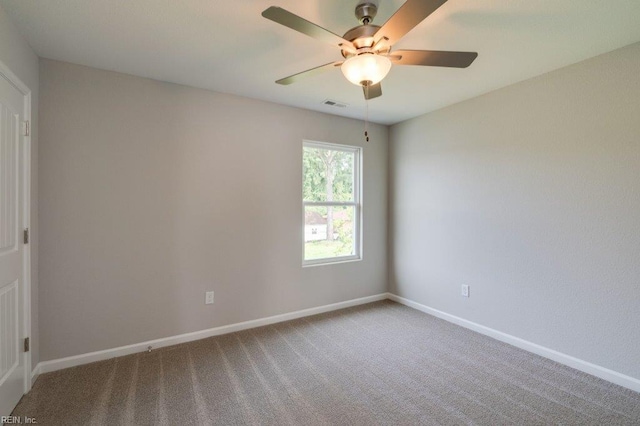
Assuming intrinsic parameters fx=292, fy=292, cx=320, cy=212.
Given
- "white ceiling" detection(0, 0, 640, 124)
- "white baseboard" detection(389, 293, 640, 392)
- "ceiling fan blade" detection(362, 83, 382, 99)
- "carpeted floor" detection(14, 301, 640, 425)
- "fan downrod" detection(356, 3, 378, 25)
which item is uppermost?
"white ceiling" detection(0, 0, 640, 124)

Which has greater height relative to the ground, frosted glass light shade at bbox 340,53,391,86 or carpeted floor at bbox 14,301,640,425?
frosted glass light shade at bbox 340,53,391,86

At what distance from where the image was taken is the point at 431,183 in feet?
11.8

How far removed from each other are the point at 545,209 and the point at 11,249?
4.02 metres

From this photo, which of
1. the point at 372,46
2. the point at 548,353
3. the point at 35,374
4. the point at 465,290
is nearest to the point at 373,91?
the point at 372,46

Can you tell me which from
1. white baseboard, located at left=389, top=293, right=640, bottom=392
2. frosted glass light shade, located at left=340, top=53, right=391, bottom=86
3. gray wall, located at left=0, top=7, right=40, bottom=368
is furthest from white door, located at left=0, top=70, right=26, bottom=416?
white baseboard, located at left=389, top=293, right=640, bottom=392

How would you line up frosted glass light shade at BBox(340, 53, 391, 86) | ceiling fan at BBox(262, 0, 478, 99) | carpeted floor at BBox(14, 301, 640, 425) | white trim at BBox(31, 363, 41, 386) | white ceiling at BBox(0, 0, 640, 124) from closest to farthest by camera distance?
ceiling fan at BBox(262, 0, 478, 99) < frosted glass light shade at BBox(340, 53, 391, 86) < white ceiling at BBox(0, 0, 640, 124) < carpeted floor at BBox(14, 301, 640, 425) < white trim at BBox(31, 363, 41, 386)

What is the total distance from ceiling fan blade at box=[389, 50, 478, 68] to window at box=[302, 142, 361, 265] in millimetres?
1972

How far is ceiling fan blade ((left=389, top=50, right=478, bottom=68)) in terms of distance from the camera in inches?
62.2

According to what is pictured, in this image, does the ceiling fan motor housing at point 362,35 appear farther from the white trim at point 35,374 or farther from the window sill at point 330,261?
the white trim at point 35,374

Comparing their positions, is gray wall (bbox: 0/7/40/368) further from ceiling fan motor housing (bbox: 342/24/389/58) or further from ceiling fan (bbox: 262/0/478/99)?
ceiling fan motor housing (bbox: 342/24/389/58)

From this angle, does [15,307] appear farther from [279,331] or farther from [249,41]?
[249,41]

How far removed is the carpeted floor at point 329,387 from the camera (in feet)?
5.99

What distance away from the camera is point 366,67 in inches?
60.2

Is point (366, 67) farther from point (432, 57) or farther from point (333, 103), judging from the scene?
point (333, 103)
